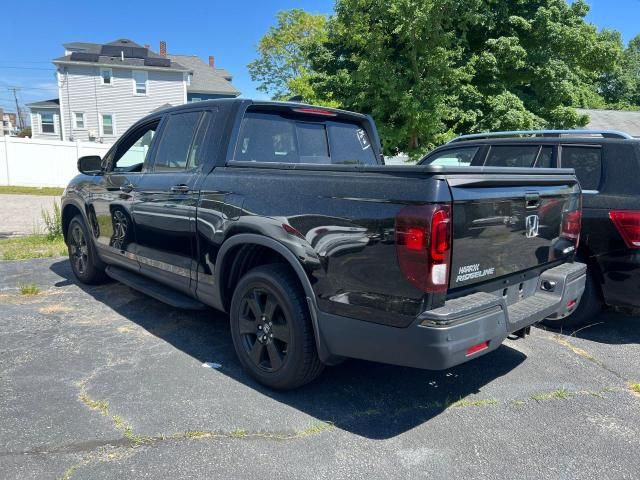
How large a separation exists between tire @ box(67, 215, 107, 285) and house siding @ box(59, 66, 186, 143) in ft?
98.1

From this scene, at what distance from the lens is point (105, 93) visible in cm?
3394

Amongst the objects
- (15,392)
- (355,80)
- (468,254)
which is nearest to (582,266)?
(468,254)

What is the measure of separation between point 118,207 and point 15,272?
3027mm

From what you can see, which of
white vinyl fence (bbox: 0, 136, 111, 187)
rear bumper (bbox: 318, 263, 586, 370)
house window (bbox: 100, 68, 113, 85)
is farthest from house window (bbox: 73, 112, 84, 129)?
rear bumper (bbox: 318, 263, 586, 370)

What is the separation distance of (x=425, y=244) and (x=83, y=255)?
16.0ft

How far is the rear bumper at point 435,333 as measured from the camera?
Answer: 8.52ft

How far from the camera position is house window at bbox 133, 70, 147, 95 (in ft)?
113

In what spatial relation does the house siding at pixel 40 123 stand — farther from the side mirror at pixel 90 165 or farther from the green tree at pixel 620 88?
the green tree at pixel 620 88

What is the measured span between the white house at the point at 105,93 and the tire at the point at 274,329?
32.5 meters

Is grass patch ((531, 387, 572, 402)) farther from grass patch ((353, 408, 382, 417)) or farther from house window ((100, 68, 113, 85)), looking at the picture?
house window ((100, 68, 113, 85))

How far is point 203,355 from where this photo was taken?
13.5 feet

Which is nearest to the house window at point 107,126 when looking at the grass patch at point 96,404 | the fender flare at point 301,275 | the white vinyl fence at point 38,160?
the white vinyl fence at point 38,160

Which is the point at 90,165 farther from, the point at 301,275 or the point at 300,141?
the point at 301,275

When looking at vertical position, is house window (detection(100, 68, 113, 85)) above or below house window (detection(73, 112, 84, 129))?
above
